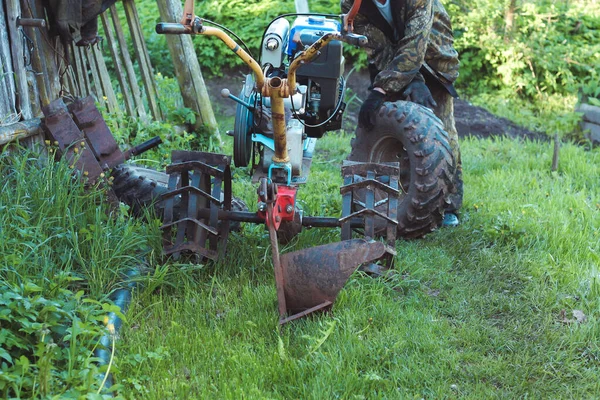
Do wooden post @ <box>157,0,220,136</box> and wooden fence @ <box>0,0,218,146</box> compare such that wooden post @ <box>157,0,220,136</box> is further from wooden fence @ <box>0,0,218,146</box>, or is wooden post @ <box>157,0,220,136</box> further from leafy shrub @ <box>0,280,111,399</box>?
leafy shrub @ <box>0,280,111,399</box>

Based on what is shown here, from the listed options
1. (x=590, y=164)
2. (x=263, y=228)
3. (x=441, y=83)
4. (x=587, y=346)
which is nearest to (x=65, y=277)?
(x=263, y=228)

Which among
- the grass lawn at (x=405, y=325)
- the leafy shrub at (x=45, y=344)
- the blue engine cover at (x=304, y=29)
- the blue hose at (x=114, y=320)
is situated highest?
the blue engine cover at (x=304, y=29)

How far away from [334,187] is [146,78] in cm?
227

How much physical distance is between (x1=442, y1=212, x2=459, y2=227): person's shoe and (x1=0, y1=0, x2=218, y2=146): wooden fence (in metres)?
2.79

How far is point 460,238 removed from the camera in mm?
5340

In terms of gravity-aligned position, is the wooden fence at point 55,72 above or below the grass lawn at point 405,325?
above

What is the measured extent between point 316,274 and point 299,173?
0.92 meters

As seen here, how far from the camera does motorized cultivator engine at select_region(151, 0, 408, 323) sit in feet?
12.7

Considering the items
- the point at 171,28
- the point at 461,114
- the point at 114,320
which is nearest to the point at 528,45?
the point at 461,114

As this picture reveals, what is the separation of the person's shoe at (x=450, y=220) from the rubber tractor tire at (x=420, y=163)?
22cm

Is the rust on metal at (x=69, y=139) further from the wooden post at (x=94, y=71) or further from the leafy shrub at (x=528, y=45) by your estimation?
the leafy shrub at (x=528, y=45)

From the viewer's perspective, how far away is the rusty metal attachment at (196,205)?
170 inches

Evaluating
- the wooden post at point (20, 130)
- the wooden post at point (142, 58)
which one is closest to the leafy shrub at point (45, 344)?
the wooden post at point (20, 130)

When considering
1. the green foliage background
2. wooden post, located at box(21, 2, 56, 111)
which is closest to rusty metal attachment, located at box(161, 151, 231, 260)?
wooden post, located at box(21, 2, 56, 111)
